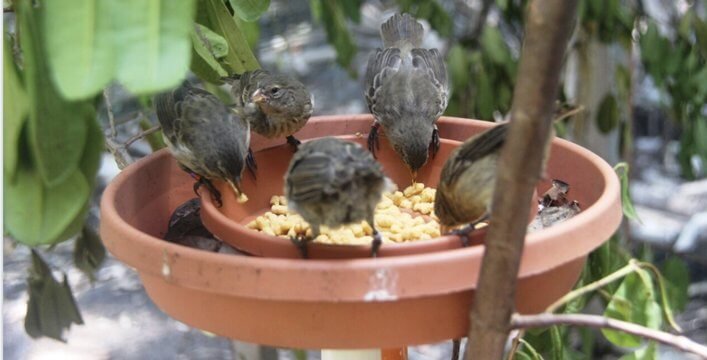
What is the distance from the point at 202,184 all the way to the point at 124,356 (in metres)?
2.75

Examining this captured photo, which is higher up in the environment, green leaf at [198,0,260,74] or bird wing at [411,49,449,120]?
green leaf at [198,0,260,74]

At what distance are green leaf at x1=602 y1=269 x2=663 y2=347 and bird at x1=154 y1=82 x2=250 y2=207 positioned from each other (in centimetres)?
89

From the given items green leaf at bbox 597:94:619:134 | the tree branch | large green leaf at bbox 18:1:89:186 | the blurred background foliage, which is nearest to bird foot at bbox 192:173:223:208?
the blurred background foliage

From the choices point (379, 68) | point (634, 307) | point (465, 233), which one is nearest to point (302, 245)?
point (465, 233)

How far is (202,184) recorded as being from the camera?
2055 mm

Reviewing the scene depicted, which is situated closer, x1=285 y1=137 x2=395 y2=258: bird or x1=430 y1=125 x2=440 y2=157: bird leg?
x1=285 y1=137 x2=395 y2=258: bird

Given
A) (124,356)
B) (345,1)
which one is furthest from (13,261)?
(345,1)

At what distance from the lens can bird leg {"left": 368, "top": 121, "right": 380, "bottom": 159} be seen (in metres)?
2.46

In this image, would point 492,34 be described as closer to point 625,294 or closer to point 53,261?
point 625,294

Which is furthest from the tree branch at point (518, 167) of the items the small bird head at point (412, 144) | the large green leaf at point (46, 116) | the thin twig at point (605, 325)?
the small bird head at point (412, 144)

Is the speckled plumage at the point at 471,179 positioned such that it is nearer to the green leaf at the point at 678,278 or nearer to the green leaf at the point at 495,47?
the green leaf at the point at 678,278

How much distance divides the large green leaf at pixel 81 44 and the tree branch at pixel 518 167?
553mm

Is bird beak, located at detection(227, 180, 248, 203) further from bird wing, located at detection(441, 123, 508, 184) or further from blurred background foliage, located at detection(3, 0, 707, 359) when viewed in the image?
bird wing, located at detection(441, 123, 508, 184)

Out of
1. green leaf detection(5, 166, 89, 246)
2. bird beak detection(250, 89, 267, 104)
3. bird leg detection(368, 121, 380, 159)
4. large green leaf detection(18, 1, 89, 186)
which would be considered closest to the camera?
large green leaf detection(18, 1, 89, 186)
